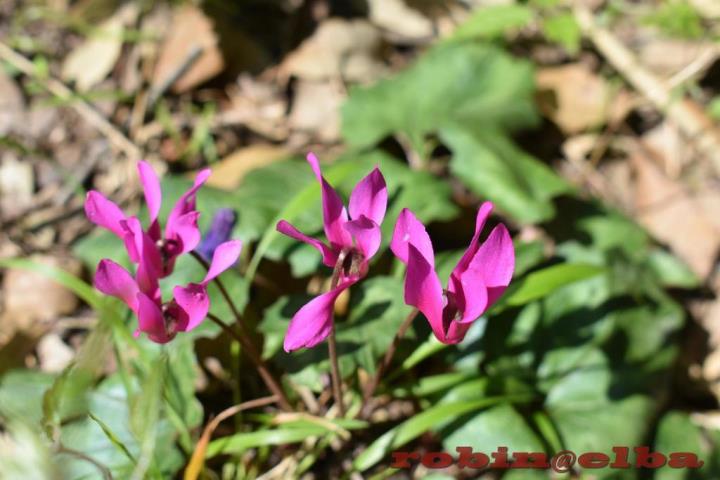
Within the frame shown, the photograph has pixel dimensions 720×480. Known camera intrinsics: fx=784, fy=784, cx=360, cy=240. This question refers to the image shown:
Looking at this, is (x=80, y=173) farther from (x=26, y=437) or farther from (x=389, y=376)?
(x=26, y=437)

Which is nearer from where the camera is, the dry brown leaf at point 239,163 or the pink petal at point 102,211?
the pink petal at point 102,211

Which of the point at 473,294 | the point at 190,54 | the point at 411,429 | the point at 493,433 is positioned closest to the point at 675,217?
the point at 493,433

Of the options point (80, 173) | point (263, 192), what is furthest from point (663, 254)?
point (80, 173)

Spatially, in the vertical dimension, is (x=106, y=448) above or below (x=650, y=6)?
below

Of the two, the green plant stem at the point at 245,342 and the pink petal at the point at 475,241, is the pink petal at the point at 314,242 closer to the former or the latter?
the pink petal at the point at 475,241

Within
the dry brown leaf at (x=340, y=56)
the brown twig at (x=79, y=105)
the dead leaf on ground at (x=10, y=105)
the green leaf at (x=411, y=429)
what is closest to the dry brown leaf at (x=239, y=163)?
the brown twig at (x=79, y=105)

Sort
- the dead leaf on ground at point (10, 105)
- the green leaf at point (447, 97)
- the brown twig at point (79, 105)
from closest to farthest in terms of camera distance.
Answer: the green leaf at point (447, 97) < the brown twig at point (79, 105) < the dead leaf on ground at point (10, 105)

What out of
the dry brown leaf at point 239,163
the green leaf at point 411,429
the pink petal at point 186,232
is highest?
the pink petal at point 186,232
